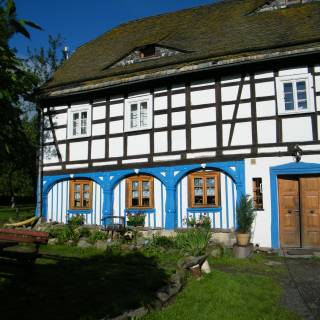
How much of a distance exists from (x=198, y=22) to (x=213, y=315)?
45.6 ft

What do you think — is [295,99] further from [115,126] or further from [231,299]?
[231,299]

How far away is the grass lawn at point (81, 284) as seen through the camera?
558 cm

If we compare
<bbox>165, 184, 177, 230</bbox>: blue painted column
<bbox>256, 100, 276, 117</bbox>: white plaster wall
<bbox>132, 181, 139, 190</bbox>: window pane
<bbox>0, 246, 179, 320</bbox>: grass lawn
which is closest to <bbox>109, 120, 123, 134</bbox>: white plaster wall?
<bbox>132, 181, 139, 190</bbox>: window pane

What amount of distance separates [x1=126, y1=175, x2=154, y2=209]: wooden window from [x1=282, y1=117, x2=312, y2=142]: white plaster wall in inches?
190

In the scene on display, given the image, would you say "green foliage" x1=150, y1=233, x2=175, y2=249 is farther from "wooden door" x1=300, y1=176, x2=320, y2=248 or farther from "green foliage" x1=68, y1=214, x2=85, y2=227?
"wooden door" x1=300, y1=176, x2=320, y2=248

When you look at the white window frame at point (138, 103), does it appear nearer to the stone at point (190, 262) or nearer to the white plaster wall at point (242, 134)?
the white plaster wall at point (242, 134)

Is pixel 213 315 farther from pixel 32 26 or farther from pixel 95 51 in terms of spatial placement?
pixel 95 51

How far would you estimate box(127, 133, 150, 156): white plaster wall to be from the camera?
1366cm

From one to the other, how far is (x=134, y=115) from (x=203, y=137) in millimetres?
2918

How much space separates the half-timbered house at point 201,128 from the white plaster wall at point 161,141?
4 centimetres

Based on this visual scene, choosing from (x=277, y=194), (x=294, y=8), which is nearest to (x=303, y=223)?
(x=277, y=194)

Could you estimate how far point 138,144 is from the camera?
1381cm

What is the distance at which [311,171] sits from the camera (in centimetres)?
1121

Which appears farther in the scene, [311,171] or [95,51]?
[95,51]
